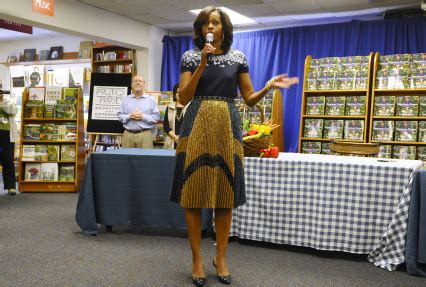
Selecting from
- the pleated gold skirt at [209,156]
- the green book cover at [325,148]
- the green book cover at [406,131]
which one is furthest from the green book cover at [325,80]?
the pleated gold skirt at [209,156]

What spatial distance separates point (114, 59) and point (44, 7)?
2.75 m

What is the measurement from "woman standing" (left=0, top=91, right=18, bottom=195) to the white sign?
1293 mm

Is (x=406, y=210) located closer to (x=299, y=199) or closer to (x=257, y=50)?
(x=299, y=199)

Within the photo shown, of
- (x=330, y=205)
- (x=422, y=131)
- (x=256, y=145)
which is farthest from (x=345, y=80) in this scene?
(x=330, y=205)

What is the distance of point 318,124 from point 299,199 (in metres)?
3.36

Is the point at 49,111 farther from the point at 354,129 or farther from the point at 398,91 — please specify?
the point at 398,91

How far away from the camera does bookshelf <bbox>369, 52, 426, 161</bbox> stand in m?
5.70

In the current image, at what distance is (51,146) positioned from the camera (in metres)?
6.32

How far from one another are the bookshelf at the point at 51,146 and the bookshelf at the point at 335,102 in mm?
3214

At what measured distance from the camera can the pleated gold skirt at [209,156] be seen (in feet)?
7.73

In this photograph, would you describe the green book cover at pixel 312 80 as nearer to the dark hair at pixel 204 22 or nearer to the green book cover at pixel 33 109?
the green book cover at pixel 33 109

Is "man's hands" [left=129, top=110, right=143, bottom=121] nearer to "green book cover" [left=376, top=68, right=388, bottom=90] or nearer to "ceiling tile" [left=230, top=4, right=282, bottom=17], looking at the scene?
"ceiling tile" [left=230, top=4, right=282, bottom=17]

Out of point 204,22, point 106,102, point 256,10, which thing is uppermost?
point 256,10

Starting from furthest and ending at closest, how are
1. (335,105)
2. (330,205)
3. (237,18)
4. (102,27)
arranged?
(237,18) → (102,27) → (335,105) → (330,205)
